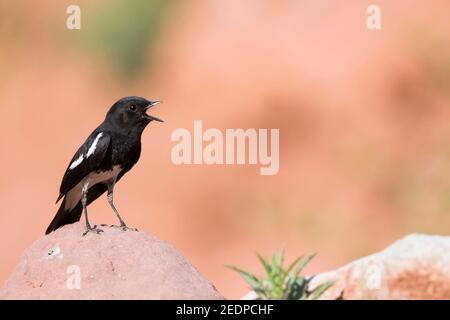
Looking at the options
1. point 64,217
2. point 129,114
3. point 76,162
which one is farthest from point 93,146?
point 64,217

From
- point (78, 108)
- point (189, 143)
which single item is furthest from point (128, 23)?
point (189, 143)

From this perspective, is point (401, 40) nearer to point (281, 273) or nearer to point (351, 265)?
point (351, 265)

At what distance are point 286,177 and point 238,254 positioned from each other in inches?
81.0


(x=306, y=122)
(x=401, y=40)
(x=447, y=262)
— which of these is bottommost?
(x=447, y=262)

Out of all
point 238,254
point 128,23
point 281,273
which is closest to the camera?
point 281,273

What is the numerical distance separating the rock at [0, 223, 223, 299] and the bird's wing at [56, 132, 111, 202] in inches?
28.3

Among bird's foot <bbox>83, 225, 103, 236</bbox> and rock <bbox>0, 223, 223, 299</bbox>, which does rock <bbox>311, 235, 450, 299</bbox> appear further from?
bird's foot <bbox>83, 225, 103, 236</bbox>

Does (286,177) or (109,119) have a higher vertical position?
(109,119)

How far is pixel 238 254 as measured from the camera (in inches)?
688

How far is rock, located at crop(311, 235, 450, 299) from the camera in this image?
9734mm

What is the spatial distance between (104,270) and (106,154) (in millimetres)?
1600

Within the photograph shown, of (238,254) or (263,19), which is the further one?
(263,19)

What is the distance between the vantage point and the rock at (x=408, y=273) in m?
9.73

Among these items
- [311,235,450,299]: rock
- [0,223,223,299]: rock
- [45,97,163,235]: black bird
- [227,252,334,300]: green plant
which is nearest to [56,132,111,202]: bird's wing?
[45,97,163,235]: black bird
